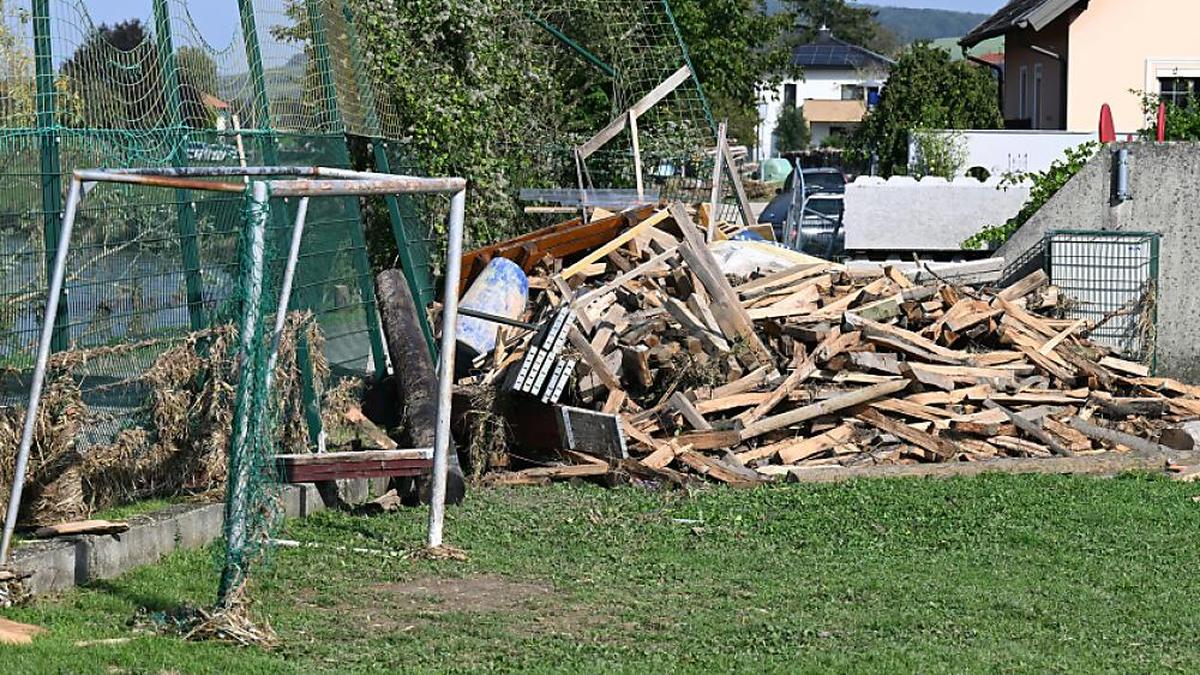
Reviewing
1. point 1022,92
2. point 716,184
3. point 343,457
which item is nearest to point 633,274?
point 716,184

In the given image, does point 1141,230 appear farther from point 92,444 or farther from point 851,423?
point 92,444

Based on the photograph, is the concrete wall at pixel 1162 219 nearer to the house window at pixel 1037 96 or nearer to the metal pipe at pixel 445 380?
the metal pipe at pixel 445 380

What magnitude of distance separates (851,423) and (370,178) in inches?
205

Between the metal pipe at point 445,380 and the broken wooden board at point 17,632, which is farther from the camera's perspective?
the metal pipe at point 445,380

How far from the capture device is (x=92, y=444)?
8812 mm

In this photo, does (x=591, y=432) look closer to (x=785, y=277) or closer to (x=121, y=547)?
(x=785, y=277)

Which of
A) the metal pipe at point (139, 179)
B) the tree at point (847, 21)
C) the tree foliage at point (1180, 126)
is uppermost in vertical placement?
the tree at point (847, 21)

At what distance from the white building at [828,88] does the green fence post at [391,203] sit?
84.2 metres

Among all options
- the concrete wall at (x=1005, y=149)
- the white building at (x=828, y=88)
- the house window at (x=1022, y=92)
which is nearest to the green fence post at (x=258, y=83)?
the concrete wall at (x=1005, y=149)

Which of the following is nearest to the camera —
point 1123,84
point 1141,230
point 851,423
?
point 851,423

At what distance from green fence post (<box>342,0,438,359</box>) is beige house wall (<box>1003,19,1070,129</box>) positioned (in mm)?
23280

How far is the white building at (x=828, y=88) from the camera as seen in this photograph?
333 feet

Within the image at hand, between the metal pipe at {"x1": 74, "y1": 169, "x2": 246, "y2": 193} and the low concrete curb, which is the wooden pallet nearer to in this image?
the low concrete curb

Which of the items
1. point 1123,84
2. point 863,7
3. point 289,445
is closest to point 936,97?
point 1123,84
